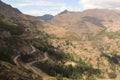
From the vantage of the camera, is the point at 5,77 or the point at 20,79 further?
the point at 20,79
